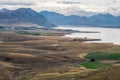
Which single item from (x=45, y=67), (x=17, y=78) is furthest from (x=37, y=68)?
(x=17, y=78)

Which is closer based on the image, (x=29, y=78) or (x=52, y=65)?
(x=29, y=78)

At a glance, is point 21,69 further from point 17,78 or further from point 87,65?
point 87,65

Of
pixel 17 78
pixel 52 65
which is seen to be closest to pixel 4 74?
pixel 17 78

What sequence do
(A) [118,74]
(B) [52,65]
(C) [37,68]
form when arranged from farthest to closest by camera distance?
1. (B) [52,65]
2. (C) [37,68]
3. (A) [118,74]

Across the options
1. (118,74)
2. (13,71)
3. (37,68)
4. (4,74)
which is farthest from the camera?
(37,68)

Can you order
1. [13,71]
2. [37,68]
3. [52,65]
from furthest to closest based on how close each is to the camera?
1. [52,65]
2. [37,68]
3. [13,71]

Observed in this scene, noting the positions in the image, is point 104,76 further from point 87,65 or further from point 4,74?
point 87,65

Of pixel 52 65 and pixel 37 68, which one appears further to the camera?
pixel 52 65

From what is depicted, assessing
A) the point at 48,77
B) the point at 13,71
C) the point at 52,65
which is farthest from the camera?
the point at 52,65
